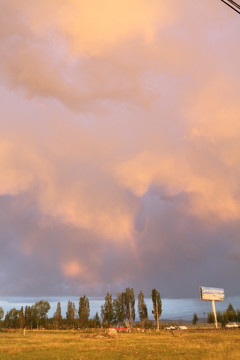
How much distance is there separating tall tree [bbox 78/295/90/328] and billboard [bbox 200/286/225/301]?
56.0 metres

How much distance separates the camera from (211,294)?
9206cm

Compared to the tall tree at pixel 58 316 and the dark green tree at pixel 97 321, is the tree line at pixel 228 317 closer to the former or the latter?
the dark green tree at pixel 97 321

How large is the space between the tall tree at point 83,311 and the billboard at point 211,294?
5601cm

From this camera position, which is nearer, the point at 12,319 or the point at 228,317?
the point at 228,317

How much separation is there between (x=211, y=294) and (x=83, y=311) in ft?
189

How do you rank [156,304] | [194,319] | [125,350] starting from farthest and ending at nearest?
[194,319] < [156,304] < [125,350]

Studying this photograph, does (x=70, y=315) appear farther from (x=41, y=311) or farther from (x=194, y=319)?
(x=194, y=319)

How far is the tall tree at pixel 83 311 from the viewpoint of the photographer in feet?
409

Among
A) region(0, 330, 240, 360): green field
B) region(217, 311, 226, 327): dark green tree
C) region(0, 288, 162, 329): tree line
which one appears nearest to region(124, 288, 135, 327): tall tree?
region(0, 288, 162, 329): tree line

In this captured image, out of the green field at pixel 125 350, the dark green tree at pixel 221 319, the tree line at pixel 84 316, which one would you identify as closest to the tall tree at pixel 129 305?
the tree line at pixel 84 316

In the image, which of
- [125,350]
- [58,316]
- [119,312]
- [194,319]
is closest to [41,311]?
[58,316]

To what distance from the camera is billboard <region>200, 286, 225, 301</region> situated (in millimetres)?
90256

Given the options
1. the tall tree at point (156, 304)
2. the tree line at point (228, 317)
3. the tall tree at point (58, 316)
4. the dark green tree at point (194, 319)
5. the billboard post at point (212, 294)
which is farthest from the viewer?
the dark green tree at point (194, 319)

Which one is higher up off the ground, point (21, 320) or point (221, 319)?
point (21, 320)
